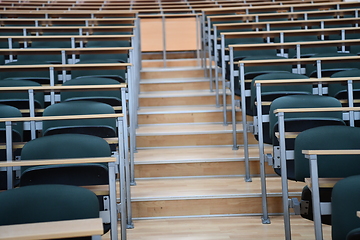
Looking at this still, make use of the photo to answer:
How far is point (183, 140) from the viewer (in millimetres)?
2014

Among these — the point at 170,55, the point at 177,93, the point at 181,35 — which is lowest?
the point at 177,93

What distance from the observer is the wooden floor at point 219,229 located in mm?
1412

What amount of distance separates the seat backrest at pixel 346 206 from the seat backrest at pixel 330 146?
0.26 m

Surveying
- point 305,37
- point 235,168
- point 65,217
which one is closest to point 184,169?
point 235,168

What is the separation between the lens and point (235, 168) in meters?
1.79

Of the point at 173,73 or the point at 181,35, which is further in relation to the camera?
the point at 181,35

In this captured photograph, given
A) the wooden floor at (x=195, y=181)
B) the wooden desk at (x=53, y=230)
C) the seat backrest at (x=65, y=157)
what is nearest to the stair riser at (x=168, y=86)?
the wooden floor at (x=195, y=181)

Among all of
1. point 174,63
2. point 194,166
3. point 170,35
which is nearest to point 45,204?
point 194,166

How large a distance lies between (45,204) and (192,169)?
0.96m

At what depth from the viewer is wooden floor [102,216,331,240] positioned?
1.41 m

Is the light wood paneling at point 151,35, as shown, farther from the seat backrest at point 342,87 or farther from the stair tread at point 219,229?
the stair tread at point 219,229

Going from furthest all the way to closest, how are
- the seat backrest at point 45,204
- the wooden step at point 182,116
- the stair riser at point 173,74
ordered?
the stair riser at point 173,74
the wooden step at point 182,116
the seat backrest at point 45,204

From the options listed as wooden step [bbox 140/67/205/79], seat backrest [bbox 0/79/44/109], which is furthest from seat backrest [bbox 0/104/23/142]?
wooden step [bbox 140/67/205/79]

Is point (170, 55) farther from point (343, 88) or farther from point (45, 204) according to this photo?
point (45, 204)
